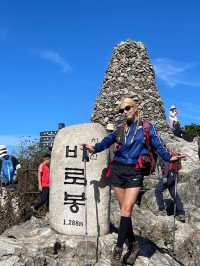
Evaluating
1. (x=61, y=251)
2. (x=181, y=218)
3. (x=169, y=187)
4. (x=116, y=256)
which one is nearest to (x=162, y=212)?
(x=169, y=187)

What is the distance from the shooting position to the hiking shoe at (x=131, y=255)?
691cm

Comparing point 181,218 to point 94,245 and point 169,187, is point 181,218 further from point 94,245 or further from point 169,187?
point 94,245

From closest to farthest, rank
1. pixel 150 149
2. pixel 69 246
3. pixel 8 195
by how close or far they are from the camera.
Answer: pixel 150 149
pixel 69 246
pixel 8 195

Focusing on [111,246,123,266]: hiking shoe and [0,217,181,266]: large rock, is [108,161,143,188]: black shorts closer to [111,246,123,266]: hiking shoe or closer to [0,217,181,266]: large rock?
[111,246,123,266]: hiking shoe

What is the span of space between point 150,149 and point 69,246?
203 cm

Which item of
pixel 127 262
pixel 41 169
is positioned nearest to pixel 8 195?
pixel 41 169

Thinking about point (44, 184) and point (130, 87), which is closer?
point (44, 184)

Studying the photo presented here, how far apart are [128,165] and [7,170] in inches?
201

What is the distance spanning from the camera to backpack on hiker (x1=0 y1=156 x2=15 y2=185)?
1107 cm

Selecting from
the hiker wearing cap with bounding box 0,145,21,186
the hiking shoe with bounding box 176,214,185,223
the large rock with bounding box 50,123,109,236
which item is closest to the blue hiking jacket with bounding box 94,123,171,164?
the large rock with bounding box 50,123,109,236

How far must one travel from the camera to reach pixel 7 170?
36.4ft

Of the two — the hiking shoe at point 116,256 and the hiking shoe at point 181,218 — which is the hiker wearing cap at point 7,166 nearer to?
the hiking shoe at point 181,218

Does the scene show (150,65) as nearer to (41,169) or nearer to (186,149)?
(186,149)

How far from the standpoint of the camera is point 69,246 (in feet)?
24.4
